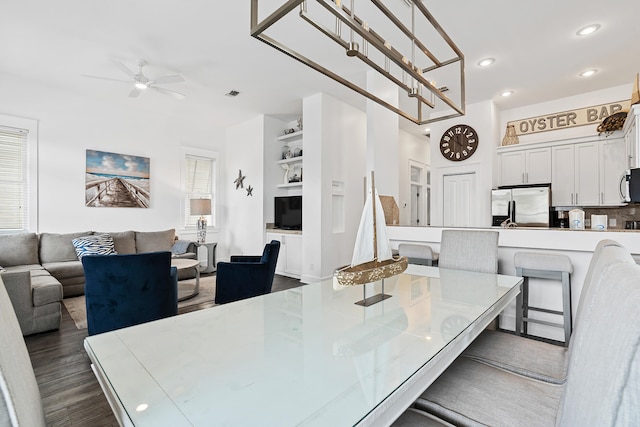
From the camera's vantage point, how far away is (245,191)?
616 cm

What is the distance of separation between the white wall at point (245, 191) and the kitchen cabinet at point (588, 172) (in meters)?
5.02

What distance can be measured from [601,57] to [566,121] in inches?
56.6

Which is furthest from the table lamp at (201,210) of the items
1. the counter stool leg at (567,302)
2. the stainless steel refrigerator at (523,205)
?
the counter stool leg at (567,302)

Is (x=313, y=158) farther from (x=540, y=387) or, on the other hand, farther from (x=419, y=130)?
(x=540, y=387)

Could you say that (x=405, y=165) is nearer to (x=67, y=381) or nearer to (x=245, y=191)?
(x=245, y=191)

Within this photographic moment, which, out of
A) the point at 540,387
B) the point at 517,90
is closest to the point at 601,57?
the point at 517,90

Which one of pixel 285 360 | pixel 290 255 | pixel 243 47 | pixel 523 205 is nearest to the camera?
pixel 285 360

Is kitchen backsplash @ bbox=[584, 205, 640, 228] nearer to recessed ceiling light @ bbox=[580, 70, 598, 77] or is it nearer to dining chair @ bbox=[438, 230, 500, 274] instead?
recessed ceiling light @ bbox=[580, 70, 598, 77]

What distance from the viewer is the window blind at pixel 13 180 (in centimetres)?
430

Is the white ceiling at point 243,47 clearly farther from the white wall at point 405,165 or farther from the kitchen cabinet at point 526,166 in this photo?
the white wall at point 405,165

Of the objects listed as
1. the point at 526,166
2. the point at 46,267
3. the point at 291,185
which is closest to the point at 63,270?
the point at 46,267

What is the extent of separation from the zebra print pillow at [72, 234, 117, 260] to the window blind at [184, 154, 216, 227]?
5.49 feet

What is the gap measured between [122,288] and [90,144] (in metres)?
3.83

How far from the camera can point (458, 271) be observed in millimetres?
2168
